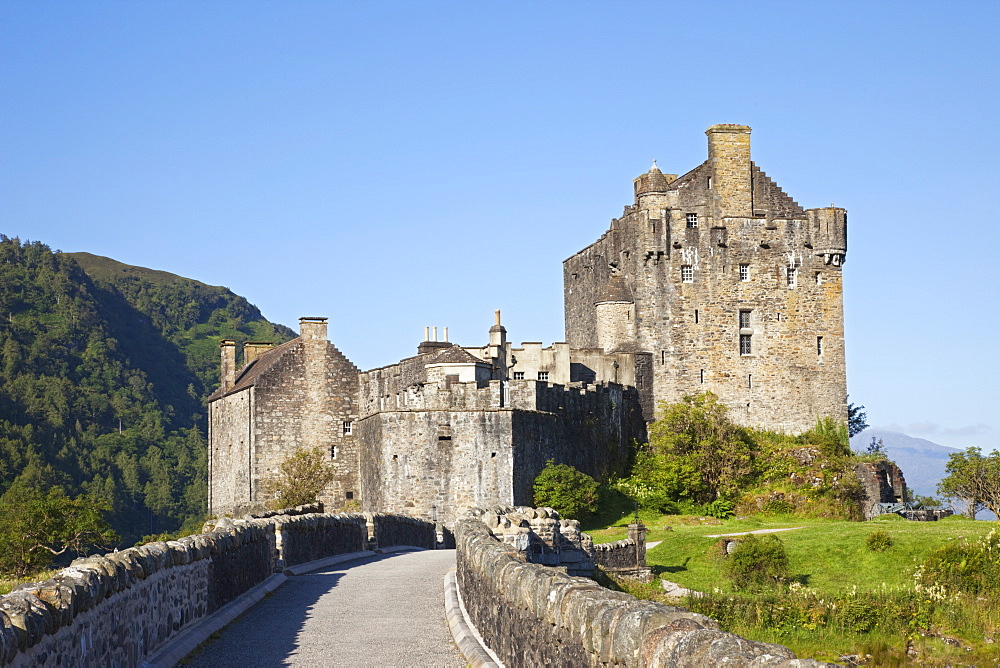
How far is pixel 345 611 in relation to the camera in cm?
1778

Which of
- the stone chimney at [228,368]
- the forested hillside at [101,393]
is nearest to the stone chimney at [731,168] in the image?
the stone chimney at [228,368]

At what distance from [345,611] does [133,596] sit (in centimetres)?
583

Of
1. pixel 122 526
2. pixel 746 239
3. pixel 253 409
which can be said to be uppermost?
pixel 746 239

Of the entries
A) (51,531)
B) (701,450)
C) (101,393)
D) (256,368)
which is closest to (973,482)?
(701,450)

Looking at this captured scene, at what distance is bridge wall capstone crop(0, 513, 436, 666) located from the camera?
359 inches

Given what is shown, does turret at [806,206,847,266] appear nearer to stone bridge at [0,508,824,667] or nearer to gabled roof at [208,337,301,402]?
gabled roof at [208,337,301,402]

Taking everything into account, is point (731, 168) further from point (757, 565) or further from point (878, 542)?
point (757, 565)

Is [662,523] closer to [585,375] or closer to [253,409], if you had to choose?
[585,375]

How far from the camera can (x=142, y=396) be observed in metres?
126

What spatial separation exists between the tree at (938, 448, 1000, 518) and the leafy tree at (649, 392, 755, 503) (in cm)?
865

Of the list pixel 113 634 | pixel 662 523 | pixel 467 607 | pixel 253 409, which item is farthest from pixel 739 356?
pixel 113 634

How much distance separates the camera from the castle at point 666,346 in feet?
190

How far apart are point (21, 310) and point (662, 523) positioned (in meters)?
93.5

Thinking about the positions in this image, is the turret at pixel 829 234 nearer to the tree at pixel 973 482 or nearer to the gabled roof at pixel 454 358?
the tree at pixel 973 482
